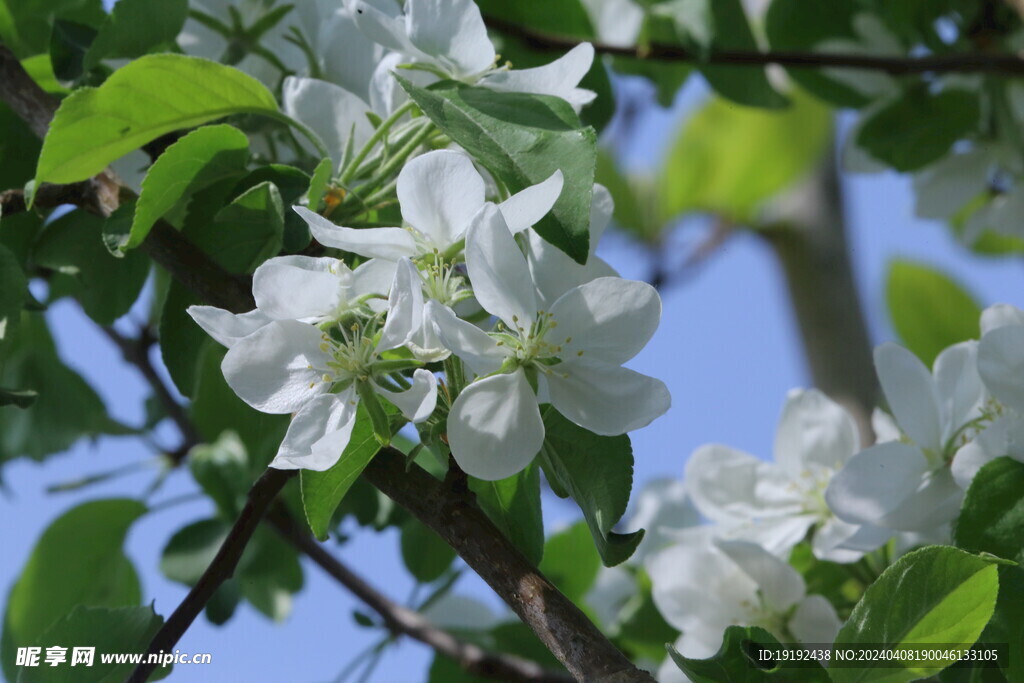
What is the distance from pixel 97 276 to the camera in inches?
26.9

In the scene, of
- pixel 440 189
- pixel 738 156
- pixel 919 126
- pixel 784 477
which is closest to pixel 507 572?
pixel 440 189

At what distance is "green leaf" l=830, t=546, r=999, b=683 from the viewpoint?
1.58ft

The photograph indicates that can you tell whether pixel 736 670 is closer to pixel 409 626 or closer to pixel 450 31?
pixel 450 31

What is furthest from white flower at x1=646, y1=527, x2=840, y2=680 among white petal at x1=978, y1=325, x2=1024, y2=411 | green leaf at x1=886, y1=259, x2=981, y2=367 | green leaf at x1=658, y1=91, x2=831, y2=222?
green leaf at x1=658, y1=91, x2=831, y2=222

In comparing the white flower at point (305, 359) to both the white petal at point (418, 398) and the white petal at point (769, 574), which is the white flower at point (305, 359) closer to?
the white petal at point (418, 398)

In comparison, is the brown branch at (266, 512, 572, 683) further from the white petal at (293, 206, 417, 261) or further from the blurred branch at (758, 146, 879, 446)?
the blurred branch at (758, 146, 879, 446)

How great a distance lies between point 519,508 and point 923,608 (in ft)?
0.62

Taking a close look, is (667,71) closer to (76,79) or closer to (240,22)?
(240,22)

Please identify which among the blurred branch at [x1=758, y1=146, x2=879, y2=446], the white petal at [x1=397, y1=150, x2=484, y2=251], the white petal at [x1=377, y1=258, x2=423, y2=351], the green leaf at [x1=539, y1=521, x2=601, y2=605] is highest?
the white petal at [x1=397, y1=150, x2=484, y2=251]

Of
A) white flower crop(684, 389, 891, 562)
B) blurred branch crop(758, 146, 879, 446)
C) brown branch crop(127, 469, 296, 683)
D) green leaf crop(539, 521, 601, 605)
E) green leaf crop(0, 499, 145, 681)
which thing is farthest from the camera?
blurred branch crop(758, 146, 879, 446)

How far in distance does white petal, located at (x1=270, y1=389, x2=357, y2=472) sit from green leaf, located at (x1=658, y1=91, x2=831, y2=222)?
2159 mm

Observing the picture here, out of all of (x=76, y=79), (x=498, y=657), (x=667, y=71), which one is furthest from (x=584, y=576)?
(x=76, y=79)

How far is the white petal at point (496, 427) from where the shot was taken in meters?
0.45

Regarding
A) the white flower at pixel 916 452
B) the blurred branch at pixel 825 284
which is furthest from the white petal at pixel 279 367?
the blurred branch at pixel 825 284
